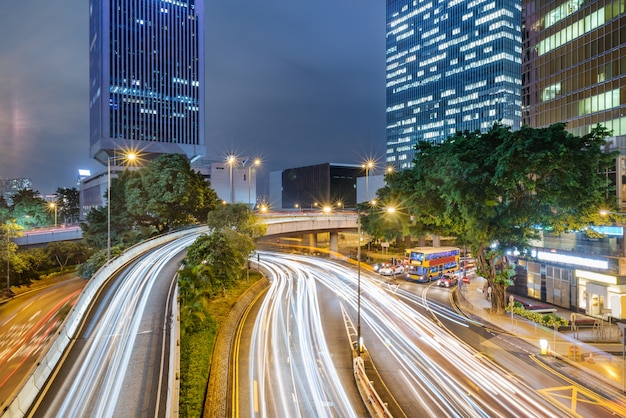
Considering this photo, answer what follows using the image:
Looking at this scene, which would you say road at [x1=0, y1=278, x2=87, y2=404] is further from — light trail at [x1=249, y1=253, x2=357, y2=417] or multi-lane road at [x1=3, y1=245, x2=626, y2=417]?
light trail at [x1=249, y1=253, x2=357, y2=417]

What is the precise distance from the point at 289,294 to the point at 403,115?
484 feet

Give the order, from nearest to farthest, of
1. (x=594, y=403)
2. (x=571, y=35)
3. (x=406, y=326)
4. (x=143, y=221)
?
1. (x=594, y=403)
2. (x=406, y=326)
3. (x=571, y=35)
4. (x=143, y=221)

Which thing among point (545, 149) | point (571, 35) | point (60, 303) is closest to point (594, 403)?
point (545, 149)

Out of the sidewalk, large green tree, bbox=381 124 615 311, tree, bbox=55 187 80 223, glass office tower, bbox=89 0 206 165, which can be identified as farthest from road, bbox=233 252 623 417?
tree, bbox=55 187 80 223

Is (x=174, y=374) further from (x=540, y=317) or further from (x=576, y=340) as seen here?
(x=540, y=317)

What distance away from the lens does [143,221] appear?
5469 centimetres

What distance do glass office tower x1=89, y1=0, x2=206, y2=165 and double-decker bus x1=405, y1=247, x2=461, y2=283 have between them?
310 ft

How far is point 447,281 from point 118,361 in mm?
37645

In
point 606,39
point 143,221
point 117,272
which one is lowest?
point 117,272

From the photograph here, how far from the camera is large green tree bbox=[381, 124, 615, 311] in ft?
89.2

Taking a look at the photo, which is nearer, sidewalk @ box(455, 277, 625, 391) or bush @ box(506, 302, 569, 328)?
sidewalk @ box(455, 277, 625, 391)

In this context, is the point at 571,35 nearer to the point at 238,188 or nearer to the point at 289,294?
the point at 289,294

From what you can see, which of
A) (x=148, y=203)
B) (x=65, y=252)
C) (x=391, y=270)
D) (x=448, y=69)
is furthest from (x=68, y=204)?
(x=448, y=69)

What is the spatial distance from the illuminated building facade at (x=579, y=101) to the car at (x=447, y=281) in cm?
805
